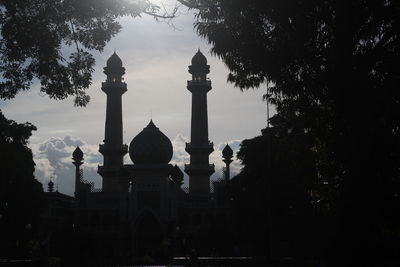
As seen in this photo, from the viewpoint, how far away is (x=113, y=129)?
71.0 metres

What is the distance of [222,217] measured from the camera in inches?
2290

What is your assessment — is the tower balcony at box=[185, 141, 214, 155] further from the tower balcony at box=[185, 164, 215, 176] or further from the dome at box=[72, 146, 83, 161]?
the dome at box=[72, 146, 83, 161]

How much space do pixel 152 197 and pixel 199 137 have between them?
12806mm

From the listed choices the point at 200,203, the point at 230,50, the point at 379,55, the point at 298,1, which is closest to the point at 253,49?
the point at 230,50

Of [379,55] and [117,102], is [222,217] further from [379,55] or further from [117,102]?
[379,55]

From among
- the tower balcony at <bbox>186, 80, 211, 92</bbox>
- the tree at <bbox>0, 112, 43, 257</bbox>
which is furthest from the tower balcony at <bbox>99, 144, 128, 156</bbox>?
the tree at <bbox>0, 112, 43, 257</bbox>

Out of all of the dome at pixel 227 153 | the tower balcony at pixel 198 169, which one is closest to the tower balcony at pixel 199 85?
the dome at pixel 227 153

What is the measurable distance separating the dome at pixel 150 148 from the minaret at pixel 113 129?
899cm

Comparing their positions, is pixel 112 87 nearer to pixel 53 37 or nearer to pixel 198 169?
pixel 198 169

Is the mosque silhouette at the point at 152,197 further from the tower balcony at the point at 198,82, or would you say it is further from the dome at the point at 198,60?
the dome at the point at 198,60

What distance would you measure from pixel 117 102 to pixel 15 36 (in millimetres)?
59069

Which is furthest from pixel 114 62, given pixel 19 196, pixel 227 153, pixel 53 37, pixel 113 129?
pixel 53 37

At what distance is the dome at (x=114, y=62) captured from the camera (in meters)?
73.8

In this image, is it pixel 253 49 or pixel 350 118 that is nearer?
pixel 350 118
